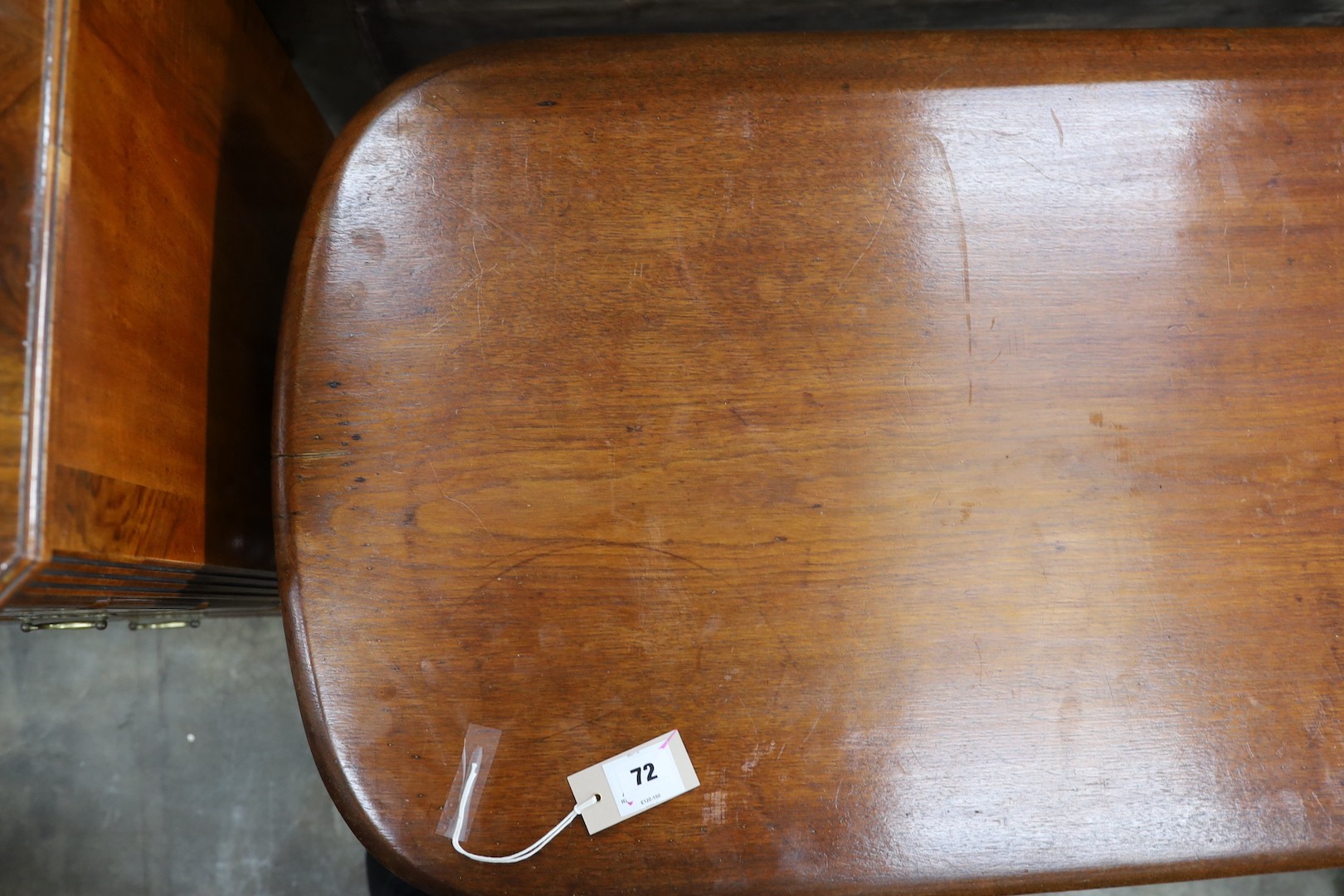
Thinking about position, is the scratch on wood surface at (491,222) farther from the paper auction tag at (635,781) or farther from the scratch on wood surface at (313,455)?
the paper auction tag at (635,781)

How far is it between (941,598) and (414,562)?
0.54 m

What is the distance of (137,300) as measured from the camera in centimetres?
81

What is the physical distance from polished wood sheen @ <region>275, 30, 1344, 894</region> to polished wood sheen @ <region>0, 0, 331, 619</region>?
0.41 ft

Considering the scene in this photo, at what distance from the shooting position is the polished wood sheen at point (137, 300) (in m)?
0.70

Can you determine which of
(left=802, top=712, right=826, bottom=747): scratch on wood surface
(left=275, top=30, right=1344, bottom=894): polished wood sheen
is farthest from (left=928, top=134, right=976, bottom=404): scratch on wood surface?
(left=802, top=712, right=826, bottom=747): scratch on wood surface

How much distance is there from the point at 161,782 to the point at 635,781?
1.27 metres

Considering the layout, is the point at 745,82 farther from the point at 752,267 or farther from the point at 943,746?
the point at 943,746

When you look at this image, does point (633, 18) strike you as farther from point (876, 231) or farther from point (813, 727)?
point (813, 727)

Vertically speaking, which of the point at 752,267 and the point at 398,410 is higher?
→ the point at 752,267

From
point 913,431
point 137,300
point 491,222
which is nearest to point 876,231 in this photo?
point 913,431

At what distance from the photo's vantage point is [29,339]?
689mm

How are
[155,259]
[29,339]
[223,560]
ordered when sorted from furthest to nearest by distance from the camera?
[223,560] → [155,259] → [29,339]

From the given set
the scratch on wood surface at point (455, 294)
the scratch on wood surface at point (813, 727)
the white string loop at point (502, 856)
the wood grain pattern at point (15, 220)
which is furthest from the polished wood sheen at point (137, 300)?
the scratch on wood surface at point (813, 727)

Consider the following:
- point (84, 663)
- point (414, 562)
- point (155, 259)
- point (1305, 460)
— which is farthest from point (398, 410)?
point (84, 663)
